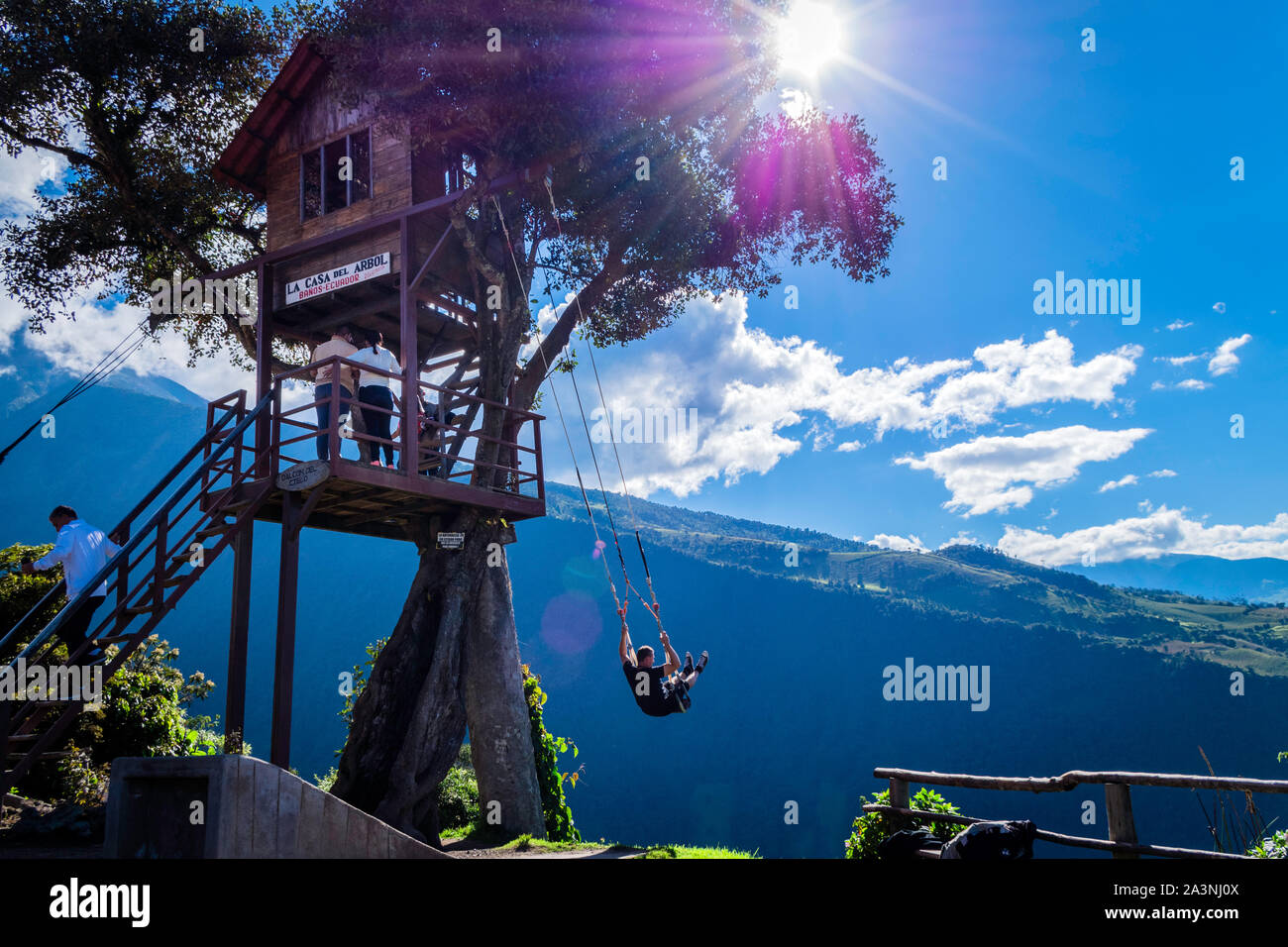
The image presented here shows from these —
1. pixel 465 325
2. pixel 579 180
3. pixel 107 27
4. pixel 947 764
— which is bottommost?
pixel 947 764

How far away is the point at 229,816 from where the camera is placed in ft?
22.2

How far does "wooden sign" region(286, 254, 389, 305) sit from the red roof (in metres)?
3.01

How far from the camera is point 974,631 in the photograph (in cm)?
14188

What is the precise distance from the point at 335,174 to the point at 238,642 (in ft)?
28.3

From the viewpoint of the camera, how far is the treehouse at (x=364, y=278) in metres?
13.7

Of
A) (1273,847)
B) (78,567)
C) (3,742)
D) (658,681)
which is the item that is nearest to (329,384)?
(78,567)

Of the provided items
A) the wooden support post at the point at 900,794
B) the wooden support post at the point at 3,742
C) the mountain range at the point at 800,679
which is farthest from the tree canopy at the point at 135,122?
the mountain range at the point at 800,679

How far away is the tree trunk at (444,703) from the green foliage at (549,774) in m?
1.84

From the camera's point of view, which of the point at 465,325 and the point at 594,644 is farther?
the point at 594,644
